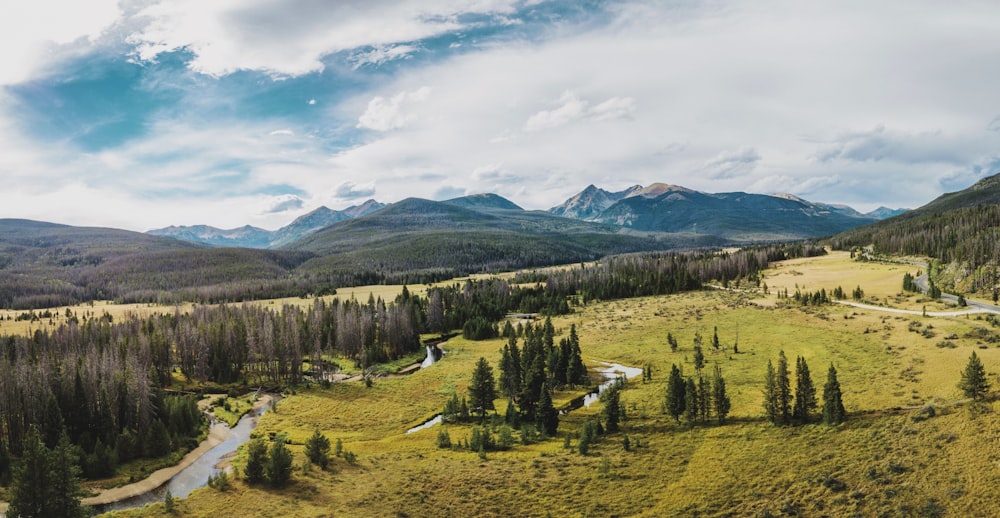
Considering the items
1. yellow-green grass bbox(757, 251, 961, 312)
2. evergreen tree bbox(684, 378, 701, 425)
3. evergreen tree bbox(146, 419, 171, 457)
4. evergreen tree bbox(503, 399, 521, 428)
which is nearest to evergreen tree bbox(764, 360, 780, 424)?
evergreen tree bbox(684, 378, 701, 425)

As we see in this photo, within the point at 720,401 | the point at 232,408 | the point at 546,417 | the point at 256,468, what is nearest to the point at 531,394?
the point at 546,417

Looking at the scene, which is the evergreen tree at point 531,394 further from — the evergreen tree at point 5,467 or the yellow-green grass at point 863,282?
the yellow-green grass at point 863,282

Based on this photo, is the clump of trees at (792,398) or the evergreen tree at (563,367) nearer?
the clump of trees at (792,398)

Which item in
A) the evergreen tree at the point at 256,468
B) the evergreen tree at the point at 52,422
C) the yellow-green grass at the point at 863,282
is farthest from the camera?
the yellow-green grass at the point at 863,282

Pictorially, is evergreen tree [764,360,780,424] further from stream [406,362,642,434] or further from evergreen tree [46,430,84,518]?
evergreen tree [46,430,84,518]

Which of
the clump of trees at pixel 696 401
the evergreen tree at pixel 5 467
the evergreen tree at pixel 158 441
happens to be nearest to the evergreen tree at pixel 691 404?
the clump of trees at pixel 696 401

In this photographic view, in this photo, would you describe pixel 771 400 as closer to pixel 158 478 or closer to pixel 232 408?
pixel 158 478

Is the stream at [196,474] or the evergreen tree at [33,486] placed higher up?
the evergreen tree at [33,486]
